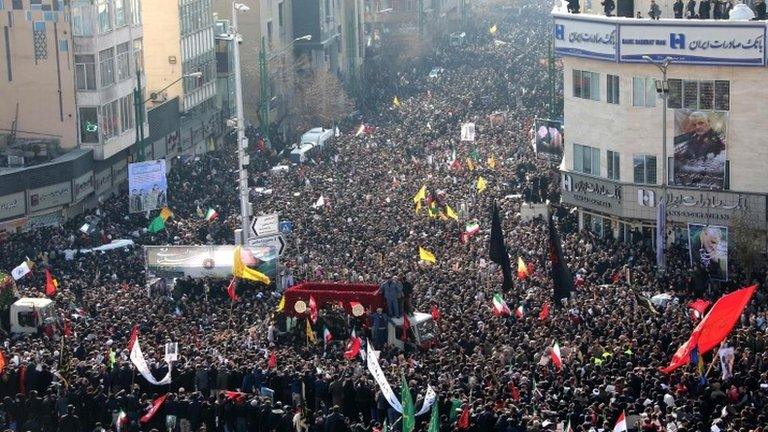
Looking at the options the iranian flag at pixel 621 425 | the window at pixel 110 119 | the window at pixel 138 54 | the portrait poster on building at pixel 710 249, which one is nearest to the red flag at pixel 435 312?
the portrait poster on building at pixel 710 249

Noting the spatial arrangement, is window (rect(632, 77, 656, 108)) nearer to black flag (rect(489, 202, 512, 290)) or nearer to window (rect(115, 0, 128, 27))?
black flag (rect(489, 202, 512, 290))

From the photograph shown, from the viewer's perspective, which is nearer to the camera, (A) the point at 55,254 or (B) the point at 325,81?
(A) the point at 55,254

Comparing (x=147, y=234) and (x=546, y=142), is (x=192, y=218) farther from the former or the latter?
(x=546, y=142)

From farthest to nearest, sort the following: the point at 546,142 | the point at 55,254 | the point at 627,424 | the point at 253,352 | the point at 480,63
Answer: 1. the point at 480,63
2. the point at 546,142
3. the point at 55,254
4. the point at 253,352
5. the point at 627,424

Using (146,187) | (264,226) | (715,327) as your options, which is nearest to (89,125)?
(146,187)

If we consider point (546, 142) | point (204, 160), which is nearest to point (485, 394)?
point (546, 142)

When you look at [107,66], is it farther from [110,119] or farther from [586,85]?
[586,85]

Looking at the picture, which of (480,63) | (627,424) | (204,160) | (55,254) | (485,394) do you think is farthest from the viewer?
(480,63)
